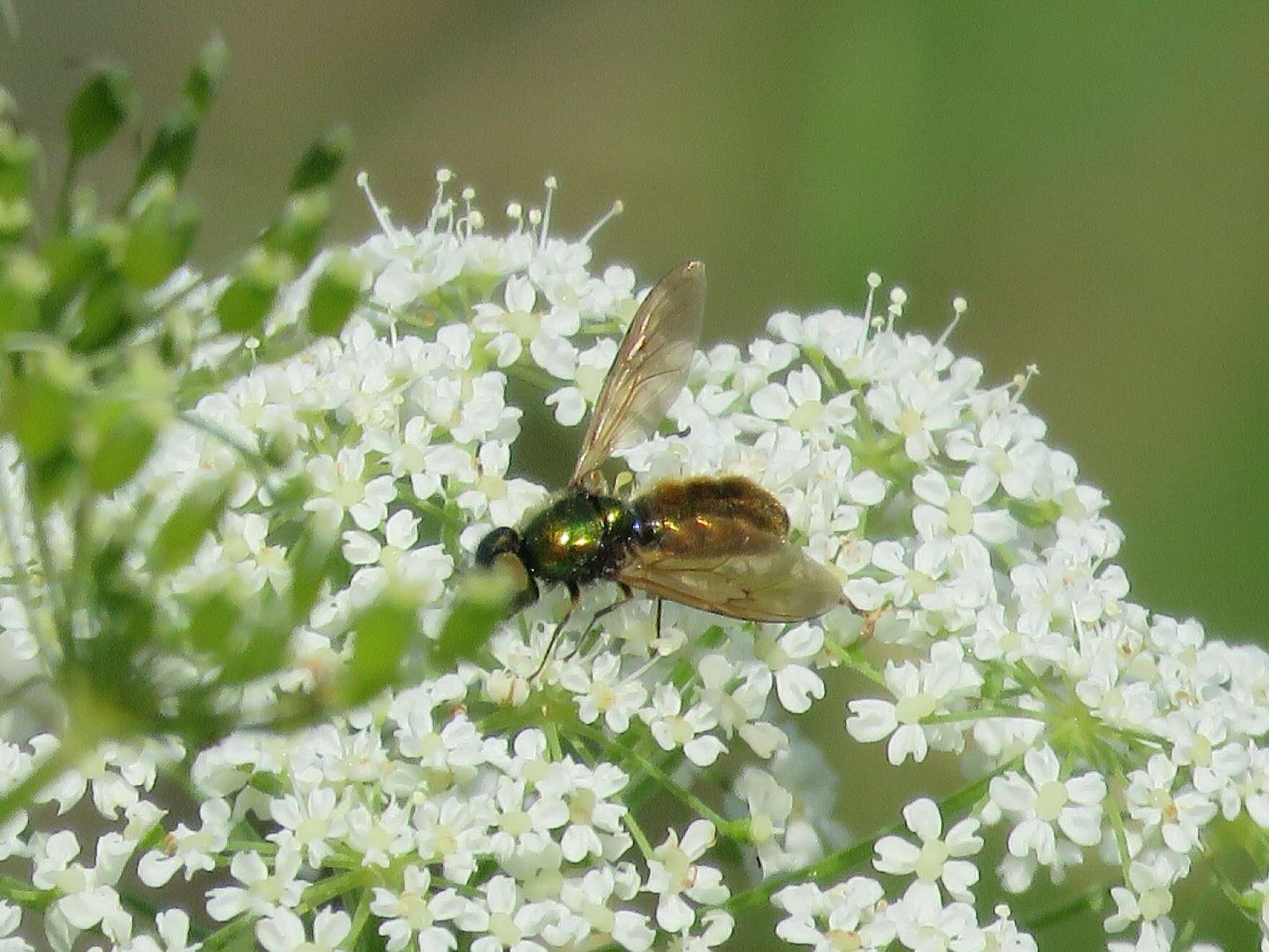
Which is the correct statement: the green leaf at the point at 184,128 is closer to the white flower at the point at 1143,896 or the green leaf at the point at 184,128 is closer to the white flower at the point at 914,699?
the white flower at the point at 914,699

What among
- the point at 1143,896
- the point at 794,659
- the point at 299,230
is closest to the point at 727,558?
the point at 794,659

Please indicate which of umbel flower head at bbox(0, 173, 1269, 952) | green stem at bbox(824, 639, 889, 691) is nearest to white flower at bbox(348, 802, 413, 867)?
umbel flower head at bbox(0, 173, 1269, 952)

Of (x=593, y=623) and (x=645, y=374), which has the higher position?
(x=645, y=374)

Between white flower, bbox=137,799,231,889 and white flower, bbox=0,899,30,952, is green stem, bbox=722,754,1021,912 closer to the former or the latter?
white flower, bbox=137,799,231,889

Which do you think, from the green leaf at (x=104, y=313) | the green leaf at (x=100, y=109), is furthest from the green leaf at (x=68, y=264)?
the green leaf at (x=100, y=109)

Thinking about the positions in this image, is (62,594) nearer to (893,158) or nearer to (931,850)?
(931,850)

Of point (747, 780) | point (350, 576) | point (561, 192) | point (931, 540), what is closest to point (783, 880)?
point (747, 780)
